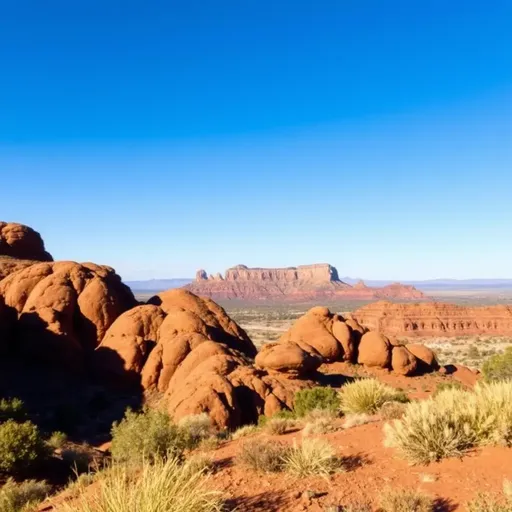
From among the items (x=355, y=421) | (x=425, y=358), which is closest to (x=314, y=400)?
(x=355, y=421)

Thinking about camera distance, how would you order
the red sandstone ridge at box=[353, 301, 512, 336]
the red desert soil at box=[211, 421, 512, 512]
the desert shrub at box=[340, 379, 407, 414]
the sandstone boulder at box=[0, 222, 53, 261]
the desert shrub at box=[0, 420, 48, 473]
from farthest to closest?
the red sandstone ridge at box=[353, 301, 512, 336], the sandstone boulder at box=[0, 222, 53, 261], the desert shrub at box=[340, 379, 407, 414], the desert shrub at box=[0, 420, 48, 473], the red desert soil at box=[211, 421, 512, 512]

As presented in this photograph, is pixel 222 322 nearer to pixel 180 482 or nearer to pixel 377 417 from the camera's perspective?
pixel 377 417

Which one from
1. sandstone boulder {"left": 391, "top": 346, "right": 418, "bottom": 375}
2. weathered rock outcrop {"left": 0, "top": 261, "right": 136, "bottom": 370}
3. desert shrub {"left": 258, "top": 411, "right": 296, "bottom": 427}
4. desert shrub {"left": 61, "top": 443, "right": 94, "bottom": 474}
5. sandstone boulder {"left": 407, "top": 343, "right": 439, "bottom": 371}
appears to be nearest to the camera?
desert shrub {"left": 61, "top": 443, "right": 94, "bottom": 474}

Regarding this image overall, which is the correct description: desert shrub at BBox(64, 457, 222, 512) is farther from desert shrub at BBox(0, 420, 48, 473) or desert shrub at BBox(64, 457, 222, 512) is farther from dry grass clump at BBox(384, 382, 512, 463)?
desert shrub at BBox(0, 420, 48, 473)

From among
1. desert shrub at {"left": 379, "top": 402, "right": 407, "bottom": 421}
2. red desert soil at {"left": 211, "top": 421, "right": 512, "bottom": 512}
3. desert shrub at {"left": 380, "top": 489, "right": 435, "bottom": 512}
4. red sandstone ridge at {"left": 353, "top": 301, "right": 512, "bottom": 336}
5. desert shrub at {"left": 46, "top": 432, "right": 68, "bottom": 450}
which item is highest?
desert shrub at {"left": 380, "top": 489, "right": 435, "bottom": 512}

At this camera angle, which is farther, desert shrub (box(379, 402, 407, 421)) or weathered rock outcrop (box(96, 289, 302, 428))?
weathered rock outcrop (box(96, 289, 302, 428))

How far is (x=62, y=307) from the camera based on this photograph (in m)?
29.4

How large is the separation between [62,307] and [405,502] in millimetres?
28112

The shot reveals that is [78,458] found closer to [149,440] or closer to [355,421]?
[149,440]

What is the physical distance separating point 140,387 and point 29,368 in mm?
7065

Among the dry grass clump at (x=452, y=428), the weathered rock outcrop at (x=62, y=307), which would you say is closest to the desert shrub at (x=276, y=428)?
the dry grass clump at (x=452, y=428)

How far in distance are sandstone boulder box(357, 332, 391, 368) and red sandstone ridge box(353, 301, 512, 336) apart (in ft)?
138

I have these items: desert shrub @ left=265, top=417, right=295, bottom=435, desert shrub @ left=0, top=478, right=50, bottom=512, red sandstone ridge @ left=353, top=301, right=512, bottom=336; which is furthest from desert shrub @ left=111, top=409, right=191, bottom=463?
red sandstone ridge @ left=353, top=301, right=512, bottom=336

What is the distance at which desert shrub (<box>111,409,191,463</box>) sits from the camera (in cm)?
947
